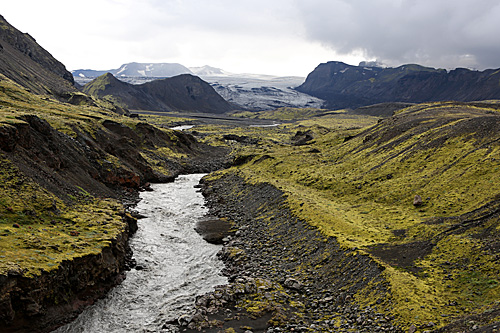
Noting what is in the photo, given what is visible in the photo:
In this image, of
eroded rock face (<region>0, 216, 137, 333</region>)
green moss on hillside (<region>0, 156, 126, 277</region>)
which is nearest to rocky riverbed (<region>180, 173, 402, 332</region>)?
eroded rock face (<region>0, 216, 137, 333</region>)

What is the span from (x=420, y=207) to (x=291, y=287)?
19776 millimetres

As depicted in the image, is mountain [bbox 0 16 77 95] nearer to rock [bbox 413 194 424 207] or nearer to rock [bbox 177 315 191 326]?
rock [bbox 177 315 191 326]

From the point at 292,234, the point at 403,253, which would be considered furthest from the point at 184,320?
the point at 403,253

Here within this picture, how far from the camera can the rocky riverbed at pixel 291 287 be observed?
2314 cm

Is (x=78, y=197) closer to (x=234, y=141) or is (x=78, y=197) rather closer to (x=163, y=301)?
(x=163, y=301)

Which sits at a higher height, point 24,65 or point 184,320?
point 24,65

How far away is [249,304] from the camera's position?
25.9 m

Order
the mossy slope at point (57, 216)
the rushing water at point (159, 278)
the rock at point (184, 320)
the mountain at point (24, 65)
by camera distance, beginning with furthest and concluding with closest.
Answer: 1. the mountain at point (24, 65)
2. the rushing water at point (159, 278)
3. the rock at point (184, 320)
4. the mossy slope at point (57, 216)

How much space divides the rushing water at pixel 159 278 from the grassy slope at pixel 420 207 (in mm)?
13578

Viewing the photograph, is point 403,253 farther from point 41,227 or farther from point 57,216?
point 57,216

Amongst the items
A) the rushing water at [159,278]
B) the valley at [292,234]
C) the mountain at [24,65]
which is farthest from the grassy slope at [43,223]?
the mountain at [24,65]

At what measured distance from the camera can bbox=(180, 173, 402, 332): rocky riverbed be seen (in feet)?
75.9

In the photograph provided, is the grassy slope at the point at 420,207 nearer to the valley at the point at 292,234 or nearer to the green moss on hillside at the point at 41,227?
the valley at the point at 292,234

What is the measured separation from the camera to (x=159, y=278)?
31.5 meters
